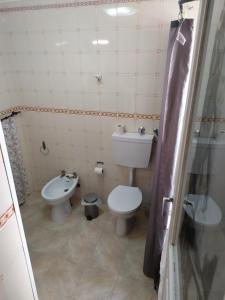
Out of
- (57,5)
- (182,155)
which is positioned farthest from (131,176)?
(57,5)

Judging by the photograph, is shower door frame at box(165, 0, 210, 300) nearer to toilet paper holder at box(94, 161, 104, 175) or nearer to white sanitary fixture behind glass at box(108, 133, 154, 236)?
white sanitary fixture behind glass at box(108, 133, 154, 236)

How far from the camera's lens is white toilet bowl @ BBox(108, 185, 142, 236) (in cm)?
199

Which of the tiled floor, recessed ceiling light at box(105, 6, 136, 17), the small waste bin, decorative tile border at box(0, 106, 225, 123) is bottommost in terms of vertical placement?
the tiled floor

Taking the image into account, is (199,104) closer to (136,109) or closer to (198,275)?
(198,275)

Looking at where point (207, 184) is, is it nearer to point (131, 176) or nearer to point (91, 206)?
point (131, 176)

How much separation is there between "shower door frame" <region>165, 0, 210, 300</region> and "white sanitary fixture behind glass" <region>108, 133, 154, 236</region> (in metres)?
0.83

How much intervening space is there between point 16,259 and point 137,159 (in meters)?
1.58

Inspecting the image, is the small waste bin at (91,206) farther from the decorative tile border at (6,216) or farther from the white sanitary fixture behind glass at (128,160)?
the decorative tile border at (6,216)

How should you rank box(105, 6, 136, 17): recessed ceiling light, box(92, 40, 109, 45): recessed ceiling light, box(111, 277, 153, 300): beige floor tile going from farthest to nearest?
box(92, 40, 109, 45): recessed ceiling light < box(105, 6, 136, 17): recessed ceiling light < box(111, 277, 153, 300): beige floor tile

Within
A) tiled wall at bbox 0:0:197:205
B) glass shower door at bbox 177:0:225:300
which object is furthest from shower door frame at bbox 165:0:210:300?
tiled wall at bbox 0:0:197:205

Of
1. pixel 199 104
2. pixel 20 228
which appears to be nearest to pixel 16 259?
pixel 20 228

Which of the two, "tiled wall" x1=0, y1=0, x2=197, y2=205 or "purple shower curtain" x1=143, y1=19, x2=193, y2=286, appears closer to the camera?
"purple shower curtain" x1=143, y1=19, x2=193, y2=286

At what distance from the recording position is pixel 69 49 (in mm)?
2094

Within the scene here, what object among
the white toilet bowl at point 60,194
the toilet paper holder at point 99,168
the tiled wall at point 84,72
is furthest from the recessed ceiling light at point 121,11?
the white toilet bowl at point 60,194
